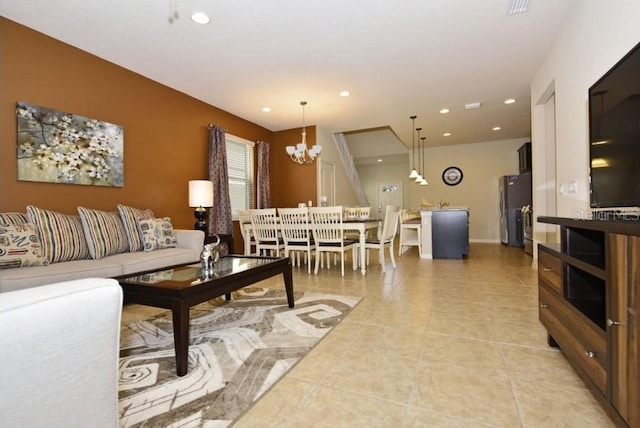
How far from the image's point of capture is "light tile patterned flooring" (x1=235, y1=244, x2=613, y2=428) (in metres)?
1.28

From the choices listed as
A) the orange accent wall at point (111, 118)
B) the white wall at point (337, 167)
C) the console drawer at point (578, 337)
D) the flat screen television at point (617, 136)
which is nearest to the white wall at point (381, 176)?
the white wall at point (337, 167)

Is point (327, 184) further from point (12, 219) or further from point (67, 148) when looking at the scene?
point (12, 219)

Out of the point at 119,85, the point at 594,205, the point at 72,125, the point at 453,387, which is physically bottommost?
the point at 453,387

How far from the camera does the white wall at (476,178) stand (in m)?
8.09

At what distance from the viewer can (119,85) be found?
3674mm

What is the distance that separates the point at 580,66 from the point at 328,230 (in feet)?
10.0

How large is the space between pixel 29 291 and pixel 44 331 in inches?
3.8

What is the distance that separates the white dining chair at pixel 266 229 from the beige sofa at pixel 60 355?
12.1 ft

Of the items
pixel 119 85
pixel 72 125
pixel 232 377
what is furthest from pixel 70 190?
pixel 232 377

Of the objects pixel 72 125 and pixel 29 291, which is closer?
pixel 29 291

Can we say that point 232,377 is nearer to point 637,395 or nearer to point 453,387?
point 453,387

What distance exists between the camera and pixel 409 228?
6.19 metres

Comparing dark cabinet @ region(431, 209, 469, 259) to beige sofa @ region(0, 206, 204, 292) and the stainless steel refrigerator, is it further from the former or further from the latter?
beige sofa @ region(0, 206, 204, 292)

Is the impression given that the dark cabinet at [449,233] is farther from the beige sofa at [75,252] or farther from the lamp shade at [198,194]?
the beige sofa at [75,252]
